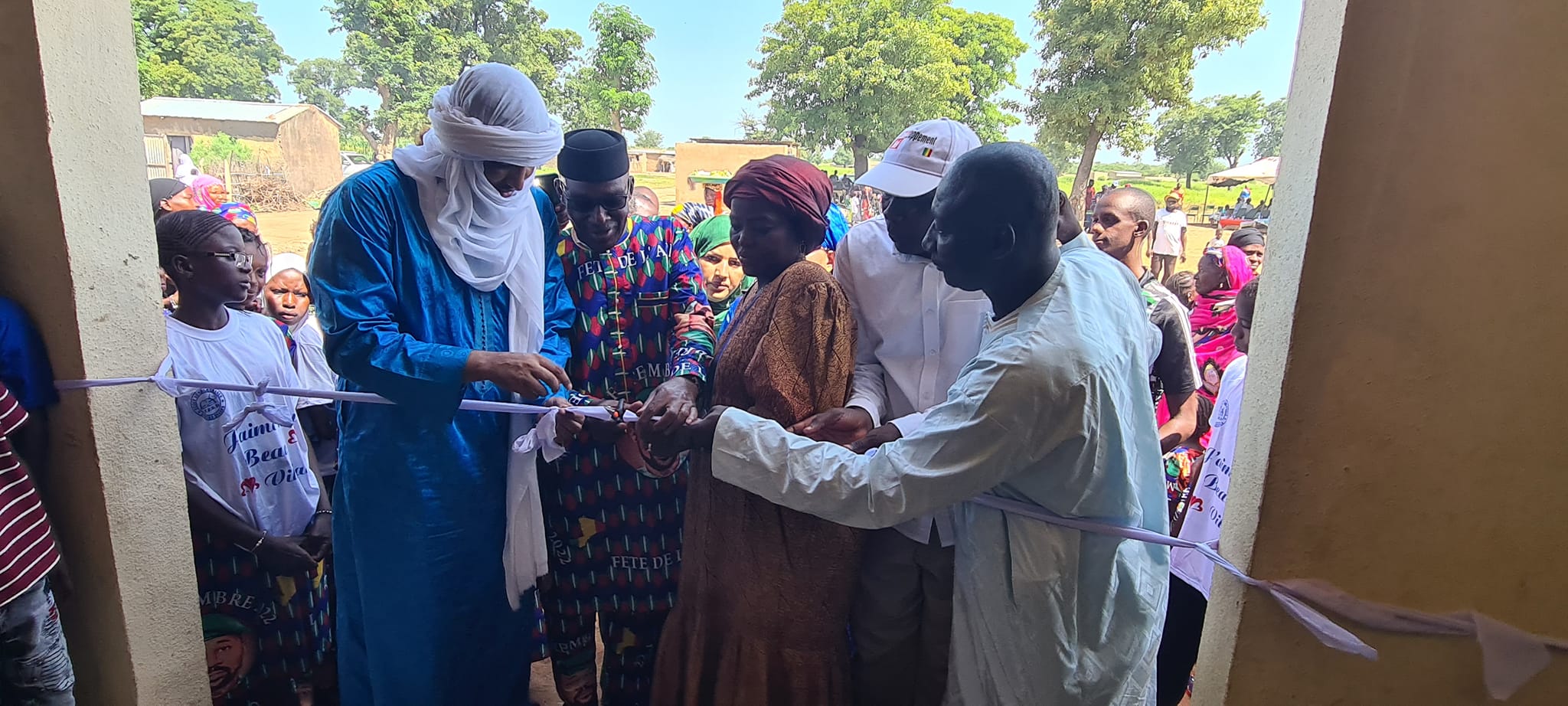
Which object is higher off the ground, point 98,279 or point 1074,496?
point 98,279

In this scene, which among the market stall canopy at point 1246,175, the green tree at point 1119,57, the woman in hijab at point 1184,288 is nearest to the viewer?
the woman in hijab at point 1184,288

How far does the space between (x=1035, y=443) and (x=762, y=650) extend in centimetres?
97

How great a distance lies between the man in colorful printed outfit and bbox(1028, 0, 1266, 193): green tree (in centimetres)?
1834

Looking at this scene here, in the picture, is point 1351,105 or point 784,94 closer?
point 1351,105

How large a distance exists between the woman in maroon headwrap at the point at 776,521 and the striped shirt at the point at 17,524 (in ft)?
5.64

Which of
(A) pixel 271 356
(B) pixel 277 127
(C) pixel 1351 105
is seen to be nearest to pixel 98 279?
(A) pixel 271 356

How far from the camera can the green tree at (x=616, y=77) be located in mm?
24281

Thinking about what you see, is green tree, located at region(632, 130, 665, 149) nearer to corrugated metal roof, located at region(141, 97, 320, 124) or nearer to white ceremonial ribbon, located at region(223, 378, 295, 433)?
corrugated metal roof, located at region(141, 97, 320, 124)

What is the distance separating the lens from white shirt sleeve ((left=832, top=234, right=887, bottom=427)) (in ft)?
6.82

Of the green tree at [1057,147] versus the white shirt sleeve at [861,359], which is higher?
the green tree at [1057,147]

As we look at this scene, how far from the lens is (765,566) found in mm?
2004

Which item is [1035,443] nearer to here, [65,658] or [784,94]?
[65,658]

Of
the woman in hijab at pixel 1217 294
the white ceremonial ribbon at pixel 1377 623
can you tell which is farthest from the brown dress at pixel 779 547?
the woman in hijab at pixel 1217 294

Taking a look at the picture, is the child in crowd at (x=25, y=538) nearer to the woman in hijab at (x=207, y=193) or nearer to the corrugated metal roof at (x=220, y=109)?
the woman in hijab at (x=207, y=193)
